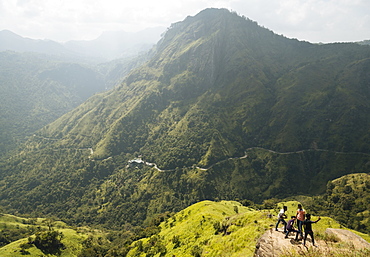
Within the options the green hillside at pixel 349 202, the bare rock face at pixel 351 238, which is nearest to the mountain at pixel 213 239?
the bare rock face at pixel 351 238

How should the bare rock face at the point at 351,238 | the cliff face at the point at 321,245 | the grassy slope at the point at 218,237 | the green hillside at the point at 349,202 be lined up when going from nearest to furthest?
the cliff face at the point at 321,245 → the bare rock face at the point at 351,238 → the grassy slope at the point at 218,237 → the green hillside at the point at 349,202

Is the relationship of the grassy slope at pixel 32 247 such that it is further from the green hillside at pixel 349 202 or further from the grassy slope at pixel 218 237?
the green hillside at pixel 349 202

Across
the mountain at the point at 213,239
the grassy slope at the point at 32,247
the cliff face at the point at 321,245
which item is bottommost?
the grassy slope at the point at 32,247

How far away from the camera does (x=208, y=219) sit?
76438 millimetres

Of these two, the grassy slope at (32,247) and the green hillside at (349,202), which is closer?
the grassy slope at (32,247)

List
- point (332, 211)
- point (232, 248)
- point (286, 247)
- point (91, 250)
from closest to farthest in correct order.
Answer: point (286, 247), point (232, 248), point (91, 250), point (332, 211)

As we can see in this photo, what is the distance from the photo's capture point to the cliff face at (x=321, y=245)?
26.9 metres

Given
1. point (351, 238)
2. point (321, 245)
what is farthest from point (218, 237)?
point (351, 238)

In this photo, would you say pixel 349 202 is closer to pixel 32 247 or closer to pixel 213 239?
pixel 213 239

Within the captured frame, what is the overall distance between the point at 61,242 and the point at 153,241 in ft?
302

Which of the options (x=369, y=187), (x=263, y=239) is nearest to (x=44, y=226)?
(x=263, y=239)

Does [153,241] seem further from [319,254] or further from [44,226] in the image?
[44,226]

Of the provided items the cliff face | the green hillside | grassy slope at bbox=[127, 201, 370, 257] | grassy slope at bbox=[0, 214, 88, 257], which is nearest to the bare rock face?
the cliff face

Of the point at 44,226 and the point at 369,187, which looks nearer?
the point at 369,187
